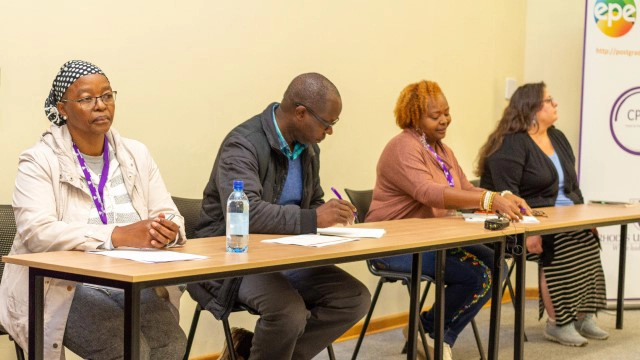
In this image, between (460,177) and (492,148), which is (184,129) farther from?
(492,148)

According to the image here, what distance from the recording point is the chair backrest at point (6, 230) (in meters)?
2.84

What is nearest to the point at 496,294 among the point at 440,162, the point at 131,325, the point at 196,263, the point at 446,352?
the point at 446,352

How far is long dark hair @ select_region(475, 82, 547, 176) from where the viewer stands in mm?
4910

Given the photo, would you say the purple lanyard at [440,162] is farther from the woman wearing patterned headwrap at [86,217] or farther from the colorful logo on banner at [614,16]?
the colorful logo on banner at [614,16]

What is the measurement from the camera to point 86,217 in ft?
9.02

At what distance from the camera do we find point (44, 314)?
8.20 feet

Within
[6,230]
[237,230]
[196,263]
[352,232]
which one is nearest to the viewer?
[196,263]

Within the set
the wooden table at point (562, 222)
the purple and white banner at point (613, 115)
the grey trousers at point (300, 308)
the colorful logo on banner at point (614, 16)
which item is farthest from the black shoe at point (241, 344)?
the colorful logo on banner at point (614, 16)

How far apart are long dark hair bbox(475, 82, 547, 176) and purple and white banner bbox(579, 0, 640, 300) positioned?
815mm

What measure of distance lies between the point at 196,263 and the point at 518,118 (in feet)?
10.0

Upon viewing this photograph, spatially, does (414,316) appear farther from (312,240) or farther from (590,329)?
(590,329)

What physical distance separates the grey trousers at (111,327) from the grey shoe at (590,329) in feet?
9.43

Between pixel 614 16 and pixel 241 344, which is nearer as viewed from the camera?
pixel 241 344

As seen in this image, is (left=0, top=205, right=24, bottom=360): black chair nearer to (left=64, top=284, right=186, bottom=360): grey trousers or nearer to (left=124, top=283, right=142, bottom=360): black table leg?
(left=64, top=284, right=186, bottom=360): grey trousers
